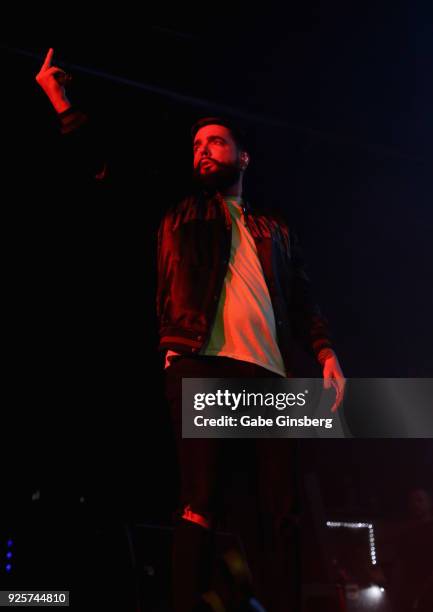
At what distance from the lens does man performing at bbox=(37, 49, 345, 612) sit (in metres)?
1.58

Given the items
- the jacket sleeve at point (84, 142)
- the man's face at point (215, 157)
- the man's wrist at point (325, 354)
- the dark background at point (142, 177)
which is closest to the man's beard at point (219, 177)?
the man's face at point (215, 157)

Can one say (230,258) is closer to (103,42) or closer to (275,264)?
(275,264)

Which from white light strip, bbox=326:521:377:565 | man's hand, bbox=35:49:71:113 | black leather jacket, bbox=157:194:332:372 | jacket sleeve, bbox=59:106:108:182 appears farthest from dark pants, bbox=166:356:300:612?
white light strip, bbox=326:521:377:565

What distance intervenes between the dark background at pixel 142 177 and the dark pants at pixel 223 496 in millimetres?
655

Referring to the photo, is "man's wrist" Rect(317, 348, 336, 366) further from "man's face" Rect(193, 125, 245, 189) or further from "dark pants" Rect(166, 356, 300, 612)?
"man's face" Rect(193, 125, 245, 189)

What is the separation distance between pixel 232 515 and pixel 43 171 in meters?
2.58

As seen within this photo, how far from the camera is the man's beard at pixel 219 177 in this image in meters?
2.11

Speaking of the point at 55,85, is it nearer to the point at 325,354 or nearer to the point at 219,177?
the point at 219,177

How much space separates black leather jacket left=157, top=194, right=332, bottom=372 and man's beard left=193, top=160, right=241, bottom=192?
0.20 feet

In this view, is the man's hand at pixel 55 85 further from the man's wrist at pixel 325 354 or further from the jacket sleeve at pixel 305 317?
the man's wrist at pixel 325 354

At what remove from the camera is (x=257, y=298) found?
6.21 ft

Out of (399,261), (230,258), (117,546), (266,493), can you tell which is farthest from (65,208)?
(399,261)

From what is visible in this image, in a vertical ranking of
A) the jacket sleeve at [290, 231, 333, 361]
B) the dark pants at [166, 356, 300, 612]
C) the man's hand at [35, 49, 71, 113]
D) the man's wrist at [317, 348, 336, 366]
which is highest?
the man's hand at [35, 49, 71, 113]

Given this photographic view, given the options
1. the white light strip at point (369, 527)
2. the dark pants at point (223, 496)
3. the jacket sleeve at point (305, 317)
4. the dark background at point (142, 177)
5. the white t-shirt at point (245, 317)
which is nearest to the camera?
the dark pants at point (223, 496)
